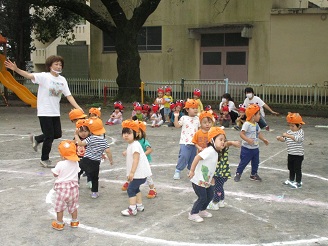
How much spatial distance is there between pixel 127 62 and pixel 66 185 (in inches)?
688

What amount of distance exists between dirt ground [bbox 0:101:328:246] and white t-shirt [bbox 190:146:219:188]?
20.5 inches

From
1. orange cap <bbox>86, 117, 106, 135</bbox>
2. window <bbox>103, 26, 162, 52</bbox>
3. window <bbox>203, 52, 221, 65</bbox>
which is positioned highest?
window <bbox>103, 26, 162, 52</bbox>

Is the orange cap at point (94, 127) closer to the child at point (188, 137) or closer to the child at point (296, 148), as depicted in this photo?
the child at point (188, 137)

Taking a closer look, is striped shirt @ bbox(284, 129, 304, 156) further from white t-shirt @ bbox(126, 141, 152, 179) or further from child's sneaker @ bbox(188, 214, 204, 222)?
white t-shirt @ bbox(126, 141, 152, 179)

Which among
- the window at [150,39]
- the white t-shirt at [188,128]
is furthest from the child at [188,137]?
the window at [150,39]

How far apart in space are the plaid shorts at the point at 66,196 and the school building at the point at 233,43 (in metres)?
19.8

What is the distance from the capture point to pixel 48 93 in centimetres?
866

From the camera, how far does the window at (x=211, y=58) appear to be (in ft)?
83.7

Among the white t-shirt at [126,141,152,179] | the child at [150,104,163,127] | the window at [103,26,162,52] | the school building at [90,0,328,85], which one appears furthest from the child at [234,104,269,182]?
the window at [103,26,162,52]

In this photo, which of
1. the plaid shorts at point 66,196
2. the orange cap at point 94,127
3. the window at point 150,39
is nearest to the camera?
the plaid shorts at point 66,196

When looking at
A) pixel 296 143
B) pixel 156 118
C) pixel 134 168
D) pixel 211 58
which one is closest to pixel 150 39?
pixel 211 58

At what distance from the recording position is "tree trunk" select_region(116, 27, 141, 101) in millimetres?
22312

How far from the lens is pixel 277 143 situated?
38.8 feet

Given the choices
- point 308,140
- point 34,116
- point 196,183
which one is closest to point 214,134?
point 196,183
